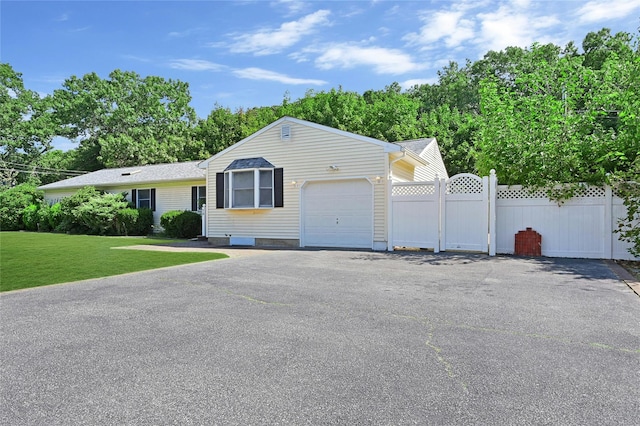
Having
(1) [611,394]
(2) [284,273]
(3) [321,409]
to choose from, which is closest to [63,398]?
(3) [321,409]

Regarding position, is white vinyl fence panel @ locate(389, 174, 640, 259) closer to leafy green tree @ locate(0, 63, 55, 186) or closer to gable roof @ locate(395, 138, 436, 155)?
gable roof @ locate(395, 138, 436, 155)

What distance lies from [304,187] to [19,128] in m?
37.3

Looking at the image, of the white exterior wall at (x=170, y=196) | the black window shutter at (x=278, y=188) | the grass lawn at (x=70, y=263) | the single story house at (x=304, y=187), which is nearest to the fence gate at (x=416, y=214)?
the single story house at (x=304, y=187)

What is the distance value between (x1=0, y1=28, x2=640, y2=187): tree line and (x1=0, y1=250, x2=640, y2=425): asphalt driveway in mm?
5561

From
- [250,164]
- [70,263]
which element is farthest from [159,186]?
[70,263]

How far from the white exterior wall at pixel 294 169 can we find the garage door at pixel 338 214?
0.83ft

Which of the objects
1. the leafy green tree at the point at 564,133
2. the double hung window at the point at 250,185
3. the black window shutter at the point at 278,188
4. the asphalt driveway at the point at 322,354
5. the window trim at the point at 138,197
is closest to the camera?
the asphalt driveway at the point at 322,354

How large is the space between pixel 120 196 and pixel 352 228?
1393 cm

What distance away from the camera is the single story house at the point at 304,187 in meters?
12.7

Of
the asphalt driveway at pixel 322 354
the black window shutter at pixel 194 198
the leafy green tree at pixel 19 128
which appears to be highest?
the leafy green tree at pixel 19 128

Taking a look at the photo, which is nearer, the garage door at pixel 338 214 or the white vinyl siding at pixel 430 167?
the garage door at pixel 338 214

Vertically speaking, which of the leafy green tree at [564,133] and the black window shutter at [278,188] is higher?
the leafy green tree at [564,133]

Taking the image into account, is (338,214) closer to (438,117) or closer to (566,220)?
(566,220)

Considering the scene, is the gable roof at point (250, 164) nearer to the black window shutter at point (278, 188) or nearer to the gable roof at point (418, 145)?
the black window shutter at point (278, 188)
